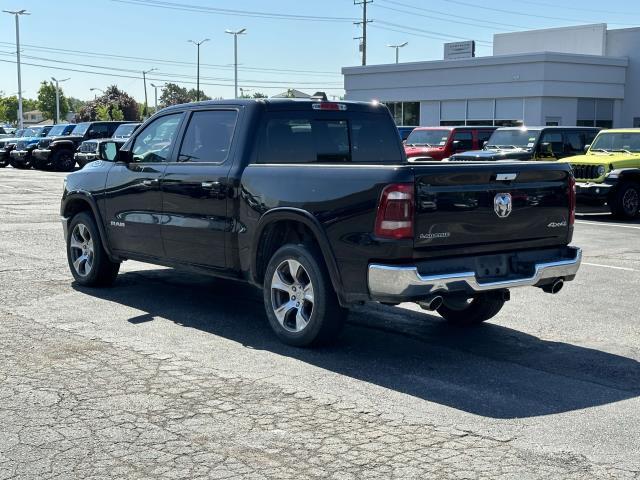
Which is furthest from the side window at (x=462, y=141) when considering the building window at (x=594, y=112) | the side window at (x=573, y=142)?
the building window at (x=594, y=112)

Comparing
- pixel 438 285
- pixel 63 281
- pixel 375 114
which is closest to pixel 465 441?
pixel 438 285

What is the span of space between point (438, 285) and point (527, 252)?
1042 millimetres

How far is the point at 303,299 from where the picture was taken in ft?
22.3

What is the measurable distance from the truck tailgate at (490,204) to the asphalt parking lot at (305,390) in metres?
0.93

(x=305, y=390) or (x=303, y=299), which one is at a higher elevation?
(x=303, y=299)

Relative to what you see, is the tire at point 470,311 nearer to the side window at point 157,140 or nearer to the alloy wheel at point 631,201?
the side window at point 157,140

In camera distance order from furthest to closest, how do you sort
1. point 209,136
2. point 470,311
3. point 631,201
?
point 631,201
point 209,136
point 470,311

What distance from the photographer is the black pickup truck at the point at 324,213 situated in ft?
20.1

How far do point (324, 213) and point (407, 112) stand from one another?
41487mm

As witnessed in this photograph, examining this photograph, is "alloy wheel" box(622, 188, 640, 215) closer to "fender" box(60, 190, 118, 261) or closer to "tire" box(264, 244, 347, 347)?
"fender" box(60, 190, 118, 261)

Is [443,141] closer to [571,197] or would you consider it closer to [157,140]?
[157,140]

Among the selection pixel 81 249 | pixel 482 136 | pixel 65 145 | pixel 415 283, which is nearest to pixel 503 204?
pixel 415 283

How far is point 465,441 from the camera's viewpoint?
4.77 metres

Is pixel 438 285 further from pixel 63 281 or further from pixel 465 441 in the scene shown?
pixel 63 281
